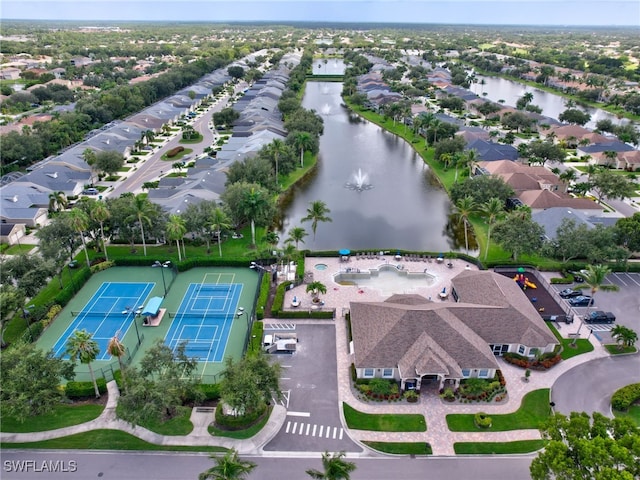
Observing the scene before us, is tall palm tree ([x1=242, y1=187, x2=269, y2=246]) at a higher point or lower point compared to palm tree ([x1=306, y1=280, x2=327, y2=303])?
higher

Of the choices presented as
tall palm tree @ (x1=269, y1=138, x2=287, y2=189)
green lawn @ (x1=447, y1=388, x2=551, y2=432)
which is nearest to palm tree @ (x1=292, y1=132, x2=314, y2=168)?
tall palm tree @ (x1=269, y1=138, x2=287, y2=189)

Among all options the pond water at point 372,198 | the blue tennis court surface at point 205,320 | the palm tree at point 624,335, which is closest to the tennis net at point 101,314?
the blue tennis court surface at point 205,320

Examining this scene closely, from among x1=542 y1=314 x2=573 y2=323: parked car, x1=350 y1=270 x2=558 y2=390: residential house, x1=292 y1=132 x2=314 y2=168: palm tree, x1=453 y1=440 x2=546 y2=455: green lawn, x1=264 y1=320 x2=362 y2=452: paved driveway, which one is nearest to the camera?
x1=453 y1=440 x2=546 y2=455: green lawn

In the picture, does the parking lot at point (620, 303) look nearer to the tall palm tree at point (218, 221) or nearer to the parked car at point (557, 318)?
the parked car at point (557, 318)

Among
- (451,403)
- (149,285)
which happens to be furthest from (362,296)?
(149,285)

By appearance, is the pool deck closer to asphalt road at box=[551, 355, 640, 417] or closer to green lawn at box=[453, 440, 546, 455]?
asphalt road at box=[551, 355, 640, 417]

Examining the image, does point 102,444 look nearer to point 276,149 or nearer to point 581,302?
point 581,302

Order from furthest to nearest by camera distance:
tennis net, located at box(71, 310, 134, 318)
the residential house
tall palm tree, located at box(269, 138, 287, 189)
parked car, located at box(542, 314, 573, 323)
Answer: tall palm tree, located at box(269, 138, 287, 189) → tennis net, located at box(71, 310, 134, 318) → parked car, located at box(542, 314, 573, 323) → the residential house
